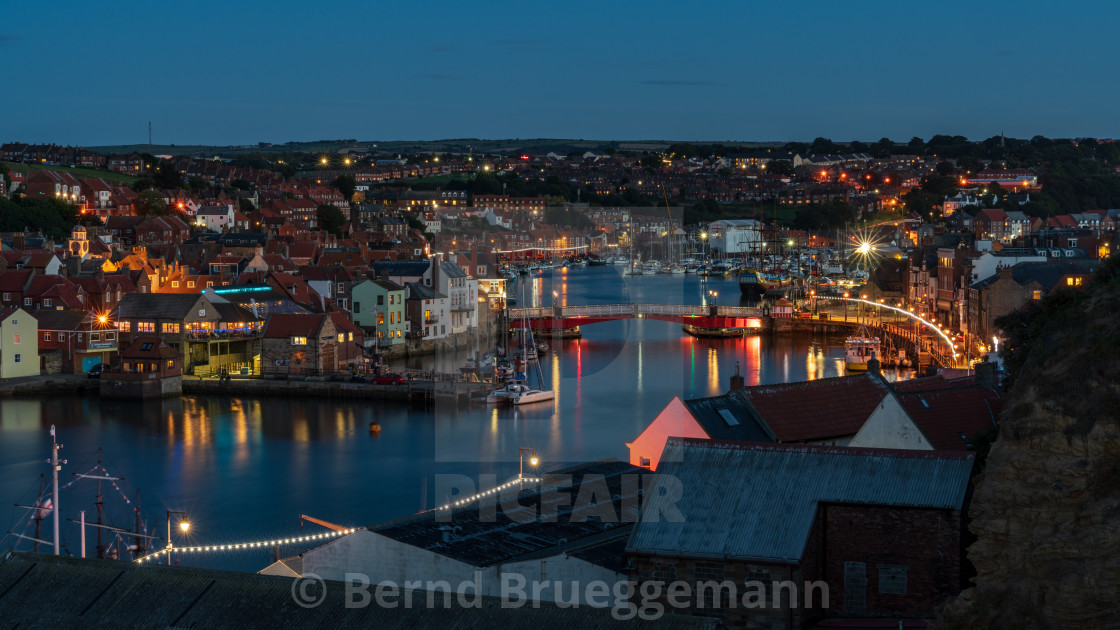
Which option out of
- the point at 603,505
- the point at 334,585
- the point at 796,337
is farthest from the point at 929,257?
the point at 334,585

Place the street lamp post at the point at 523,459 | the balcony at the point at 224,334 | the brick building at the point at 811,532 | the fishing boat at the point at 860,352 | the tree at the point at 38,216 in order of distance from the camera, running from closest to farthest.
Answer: the brick building at the point at 811,532, the street lamp post at the point at 523,459, the balcony at the point at 224,334, the fishing boat at the point at 860,352, the tree at the point at 38,216

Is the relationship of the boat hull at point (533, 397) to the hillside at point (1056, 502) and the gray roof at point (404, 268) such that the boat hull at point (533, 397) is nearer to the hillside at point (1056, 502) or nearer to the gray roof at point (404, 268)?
the gray roof at point (404, 268)

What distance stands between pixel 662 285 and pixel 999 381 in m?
26.2

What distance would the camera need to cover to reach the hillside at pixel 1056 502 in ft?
12.1

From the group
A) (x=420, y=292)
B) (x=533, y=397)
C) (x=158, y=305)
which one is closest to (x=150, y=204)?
(x=420, y=292)

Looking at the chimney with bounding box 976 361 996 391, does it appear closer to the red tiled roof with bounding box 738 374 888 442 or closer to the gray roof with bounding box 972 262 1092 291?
the red tiled roof with bounding box 738 374 888 442

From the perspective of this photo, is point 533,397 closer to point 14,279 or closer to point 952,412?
point 952,412

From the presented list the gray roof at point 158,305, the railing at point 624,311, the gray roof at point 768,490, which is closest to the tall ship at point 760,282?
the railing at point 624,311

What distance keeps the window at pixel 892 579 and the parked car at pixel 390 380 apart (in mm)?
10511

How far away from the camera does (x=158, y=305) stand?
1678cm

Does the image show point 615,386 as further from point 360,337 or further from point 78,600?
point 78,600

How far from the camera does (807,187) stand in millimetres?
63000

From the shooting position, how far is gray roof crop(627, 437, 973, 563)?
16.5 ft

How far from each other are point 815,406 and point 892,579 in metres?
3.06
